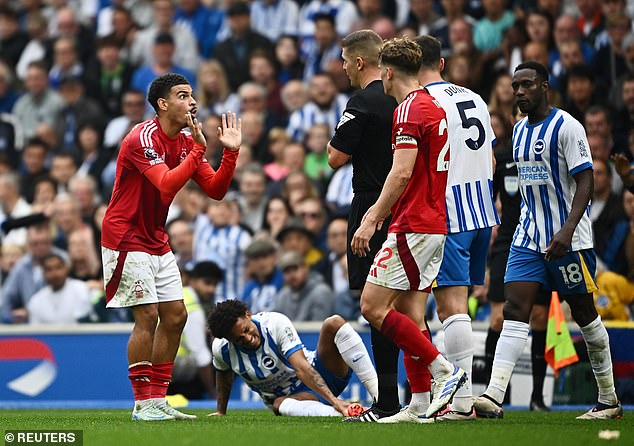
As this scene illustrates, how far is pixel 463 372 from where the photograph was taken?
25.4 feet

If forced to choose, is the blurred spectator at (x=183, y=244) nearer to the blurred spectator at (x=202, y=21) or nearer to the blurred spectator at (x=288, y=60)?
the blurred spectator at (x=288, y=60)

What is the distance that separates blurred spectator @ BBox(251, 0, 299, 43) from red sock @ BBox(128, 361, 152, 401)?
31.5ft

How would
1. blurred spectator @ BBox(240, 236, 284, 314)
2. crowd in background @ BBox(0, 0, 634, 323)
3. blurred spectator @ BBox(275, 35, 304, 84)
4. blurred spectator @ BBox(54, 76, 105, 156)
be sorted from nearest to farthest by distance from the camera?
crowd in background @ BBox(0, 0, 634, 323) < blurred spectator @ BBox(240, 236, 284, 314) < blurred spectator @ BBox(275, 35, 304, 84) < blurred spectator @ BBox(54, 76, 105, 156)

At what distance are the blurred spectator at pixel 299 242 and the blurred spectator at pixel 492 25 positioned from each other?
3155mm

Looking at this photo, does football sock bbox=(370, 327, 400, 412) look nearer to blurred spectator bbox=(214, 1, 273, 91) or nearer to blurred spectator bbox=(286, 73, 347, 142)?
blurred spectator bbox=(286, 73, 347, 142)

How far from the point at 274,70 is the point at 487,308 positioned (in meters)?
5.92

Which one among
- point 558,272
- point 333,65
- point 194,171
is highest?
point 333,65

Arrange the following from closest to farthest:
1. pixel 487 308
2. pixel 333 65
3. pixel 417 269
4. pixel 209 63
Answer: pixel 417 269
pixel 487 308
pixel 333 65
pixel 209 63

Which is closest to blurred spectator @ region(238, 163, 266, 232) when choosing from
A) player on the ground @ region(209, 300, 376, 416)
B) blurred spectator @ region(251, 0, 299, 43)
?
blurred spectator @ region(251, 0, 299, 43)

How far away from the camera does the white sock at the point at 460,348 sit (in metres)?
8.40

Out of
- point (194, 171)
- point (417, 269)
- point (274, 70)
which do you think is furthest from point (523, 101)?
point (274, 70)

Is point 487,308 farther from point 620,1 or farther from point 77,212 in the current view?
point 77,212

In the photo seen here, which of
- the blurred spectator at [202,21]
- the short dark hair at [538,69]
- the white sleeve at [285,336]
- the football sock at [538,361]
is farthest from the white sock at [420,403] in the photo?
the blurred spectator at [202,21]

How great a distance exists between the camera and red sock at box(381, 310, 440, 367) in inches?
302
